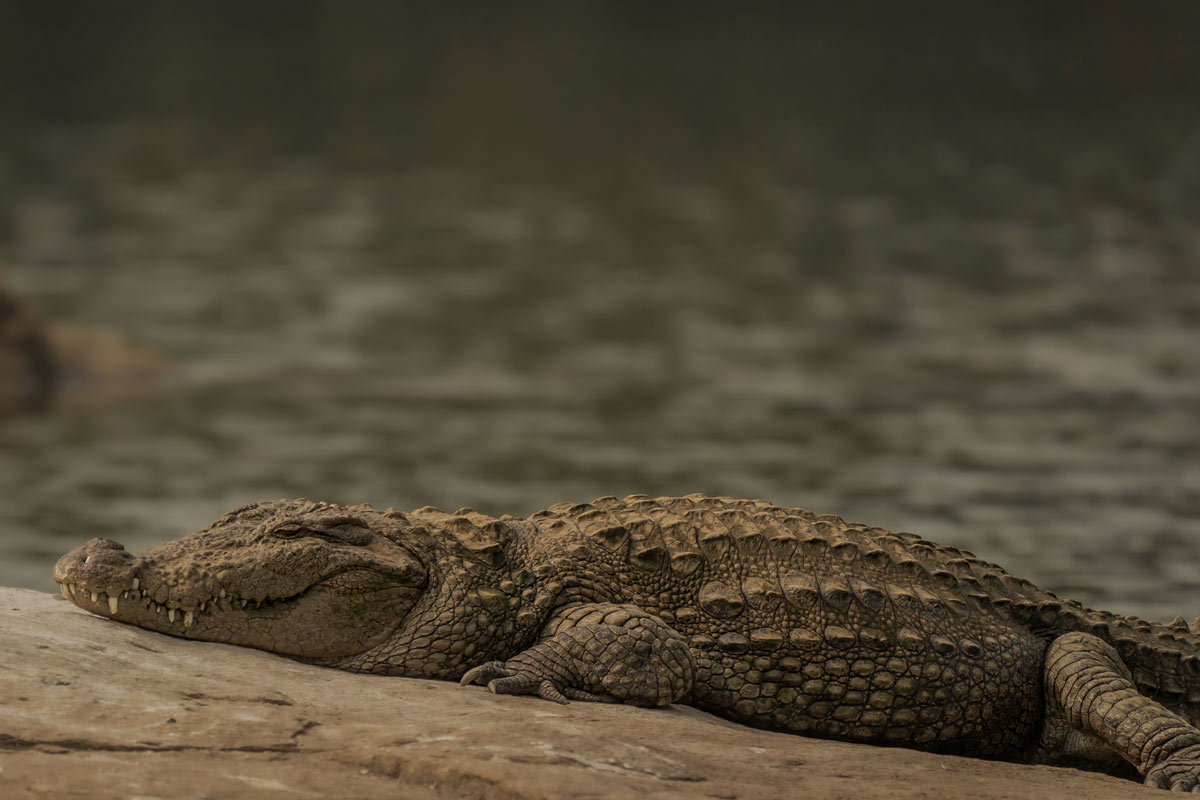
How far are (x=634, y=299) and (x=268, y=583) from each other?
1726 centimetres

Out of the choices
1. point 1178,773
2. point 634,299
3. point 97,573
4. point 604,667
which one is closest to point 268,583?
point 97,573

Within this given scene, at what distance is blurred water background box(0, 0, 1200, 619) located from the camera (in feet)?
45.5

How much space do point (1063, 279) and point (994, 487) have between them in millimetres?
10585

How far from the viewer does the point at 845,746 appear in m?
5.72

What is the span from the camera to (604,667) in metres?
5.82

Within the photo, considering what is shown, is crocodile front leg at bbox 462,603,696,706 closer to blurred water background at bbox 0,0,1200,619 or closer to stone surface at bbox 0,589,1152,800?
stone surface at bbox 0,589,1152,800

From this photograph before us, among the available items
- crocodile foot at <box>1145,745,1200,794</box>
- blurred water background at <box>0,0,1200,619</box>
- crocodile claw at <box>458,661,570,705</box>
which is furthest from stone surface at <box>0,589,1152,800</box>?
blurred water background at <box>0,0,1200,619</box>

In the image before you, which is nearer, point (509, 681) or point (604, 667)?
point (509, 681)

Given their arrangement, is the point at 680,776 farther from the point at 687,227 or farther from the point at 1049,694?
the point at 687,227

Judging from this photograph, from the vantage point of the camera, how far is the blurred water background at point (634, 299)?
45.5ft

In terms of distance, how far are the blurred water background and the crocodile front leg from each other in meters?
5.08

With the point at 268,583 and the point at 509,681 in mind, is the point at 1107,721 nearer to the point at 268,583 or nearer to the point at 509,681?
the point at 509,681

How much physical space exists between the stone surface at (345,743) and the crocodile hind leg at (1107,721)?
24 centimetres

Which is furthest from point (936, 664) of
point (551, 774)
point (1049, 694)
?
point (551, 774)
